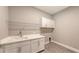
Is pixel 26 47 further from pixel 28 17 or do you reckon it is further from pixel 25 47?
pixel 28 17

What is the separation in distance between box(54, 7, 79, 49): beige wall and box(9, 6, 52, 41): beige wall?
0.33 meters

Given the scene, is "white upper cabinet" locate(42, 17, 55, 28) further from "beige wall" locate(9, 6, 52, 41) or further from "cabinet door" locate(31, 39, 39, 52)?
"cabinet door" locate(31, 39, 39, 52)

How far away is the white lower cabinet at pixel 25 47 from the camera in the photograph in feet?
3.92

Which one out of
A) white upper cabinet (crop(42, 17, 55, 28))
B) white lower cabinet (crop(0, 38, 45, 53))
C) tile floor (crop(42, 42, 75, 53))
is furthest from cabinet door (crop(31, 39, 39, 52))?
white upper cabinet (crop(42, 17, 55, 28))

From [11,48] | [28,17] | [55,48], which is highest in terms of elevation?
[28,17]

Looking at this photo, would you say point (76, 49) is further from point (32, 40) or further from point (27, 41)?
point (27, 41)

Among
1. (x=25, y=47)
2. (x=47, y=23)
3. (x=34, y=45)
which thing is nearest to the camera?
(x=25, y=47)

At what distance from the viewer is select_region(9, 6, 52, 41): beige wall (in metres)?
1.50

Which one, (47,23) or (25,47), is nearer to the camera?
(25,47)

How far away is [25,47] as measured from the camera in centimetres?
146

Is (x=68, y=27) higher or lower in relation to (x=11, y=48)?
higher

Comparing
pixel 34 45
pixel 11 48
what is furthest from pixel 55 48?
pixel 11 48

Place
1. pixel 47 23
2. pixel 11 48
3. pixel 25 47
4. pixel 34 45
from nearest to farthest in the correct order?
pixel 11 48 → pixel 25 47 → pixel 34 45 → pixel 47 23

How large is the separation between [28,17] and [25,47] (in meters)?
0.76
